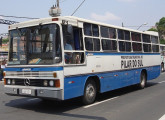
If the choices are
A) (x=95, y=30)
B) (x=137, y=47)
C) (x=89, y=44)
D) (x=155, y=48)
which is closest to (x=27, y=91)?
(x=89, y=44)

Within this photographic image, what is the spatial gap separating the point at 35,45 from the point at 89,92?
99.5 inches

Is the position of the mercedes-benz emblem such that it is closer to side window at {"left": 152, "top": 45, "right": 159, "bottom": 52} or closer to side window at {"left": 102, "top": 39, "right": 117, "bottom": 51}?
side window at {"left": 102, "top": 39, "right": 117, "bottom": 51}

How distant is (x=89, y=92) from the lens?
8461 millimetres

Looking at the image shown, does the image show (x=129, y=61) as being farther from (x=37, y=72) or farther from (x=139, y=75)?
(x=37, y=72)

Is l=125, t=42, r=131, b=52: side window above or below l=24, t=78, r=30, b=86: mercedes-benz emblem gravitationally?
above

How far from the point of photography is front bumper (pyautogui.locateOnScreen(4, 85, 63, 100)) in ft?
22.8

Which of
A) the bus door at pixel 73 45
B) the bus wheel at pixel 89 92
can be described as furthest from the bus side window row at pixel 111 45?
the bus wheel at pixel 89 92

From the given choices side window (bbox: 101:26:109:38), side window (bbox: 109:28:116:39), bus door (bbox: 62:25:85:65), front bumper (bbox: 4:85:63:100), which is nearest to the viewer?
front bumper (bbox: 4:85:63:100)

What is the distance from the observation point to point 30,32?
7.74 metres

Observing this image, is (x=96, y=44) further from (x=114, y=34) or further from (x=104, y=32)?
(x=114, y=34)

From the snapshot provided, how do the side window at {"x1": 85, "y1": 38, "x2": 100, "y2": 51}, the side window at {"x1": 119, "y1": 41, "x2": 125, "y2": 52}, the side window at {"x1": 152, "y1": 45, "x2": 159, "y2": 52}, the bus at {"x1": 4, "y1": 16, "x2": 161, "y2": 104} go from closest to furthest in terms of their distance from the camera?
1. the bus at {"x1": 4, "y1": 16, "x2": 161, "y2": 104}
2. the side window at {"x1": 85, "y1": 38, "x2": 100, "y2": 51}
3. the side window at {"x1": 119, "y1": 41, "x2": 125, "y2": 52}
4. the side window at {"x1": 152, "y1": 45, "x2": 159, "y2": 52}

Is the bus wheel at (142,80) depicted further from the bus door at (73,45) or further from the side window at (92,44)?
the bus door at (73,45)

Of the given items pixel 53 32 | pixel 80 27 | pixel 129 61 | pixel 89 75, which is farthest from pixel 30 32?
pixel 129 61

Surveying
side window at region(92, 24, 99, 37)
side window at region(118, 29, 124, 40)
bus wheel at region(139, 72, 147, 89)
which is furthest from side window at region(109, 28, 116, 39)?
bus wheel at region(139, 72, 147, 89)
